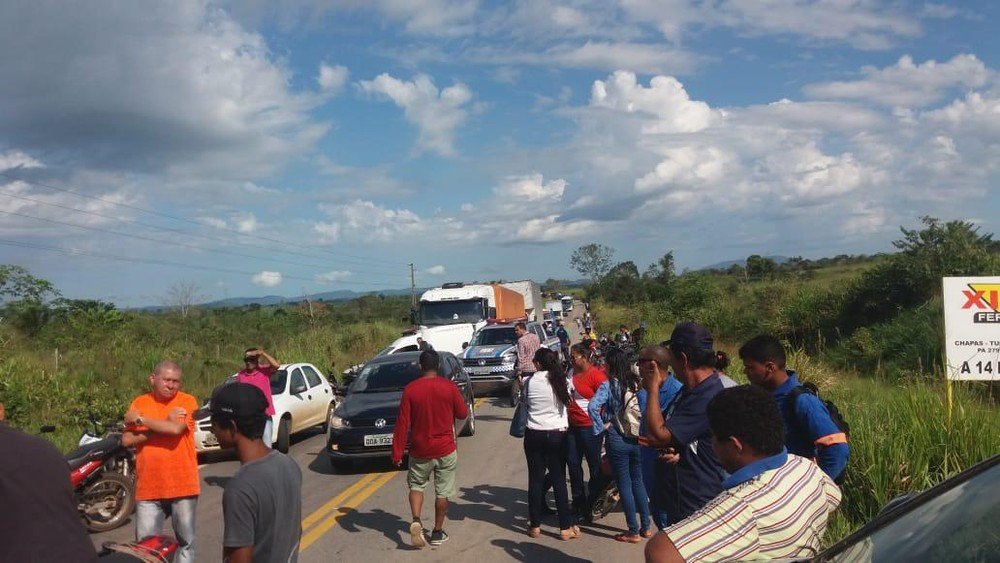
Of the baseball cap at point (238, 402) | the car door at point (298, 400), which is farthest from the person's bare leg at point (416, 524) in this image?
the car door at point (298, 400)

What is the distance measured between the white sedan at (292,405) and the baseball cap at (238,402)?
8.72 meters

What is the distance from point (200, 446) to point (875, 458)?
1017 centimetres

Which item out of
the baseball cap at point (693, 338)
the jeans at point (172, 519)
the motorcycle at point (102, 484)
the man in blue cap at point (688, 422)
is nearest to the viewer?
the man in blue cap at point (688, 422)

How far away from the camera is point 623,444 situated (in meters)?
7.06

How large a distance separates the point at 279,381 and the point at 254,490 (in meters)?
10.9

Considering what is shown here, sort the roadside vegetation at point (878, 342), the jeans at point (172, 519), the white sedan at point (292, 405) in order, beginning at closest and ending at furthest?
the jeans at point (172, 519) < the roadside vegetation at point (878, 342) < the white sedan at point (292, 405)

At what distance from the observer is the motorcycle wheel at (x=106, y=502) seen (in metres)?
8.27

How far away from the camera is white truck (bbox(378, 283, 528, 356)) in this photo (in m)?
24.3

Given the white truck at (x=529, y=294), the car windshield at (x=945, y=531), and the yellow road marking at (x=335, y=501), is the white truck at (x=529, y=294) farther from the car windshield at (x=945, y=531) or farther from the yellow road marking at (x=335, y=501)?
the car windshield at (x=945, y=531)

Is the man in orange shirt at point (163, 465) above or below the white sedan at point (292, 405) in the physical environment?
above

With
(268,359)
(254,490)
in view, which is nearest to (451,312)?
(268,359)

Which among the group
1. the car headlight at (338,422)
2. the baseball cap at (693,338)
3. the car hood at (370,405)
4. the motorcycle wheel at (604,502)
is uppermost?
the baseball cap at (693,338)

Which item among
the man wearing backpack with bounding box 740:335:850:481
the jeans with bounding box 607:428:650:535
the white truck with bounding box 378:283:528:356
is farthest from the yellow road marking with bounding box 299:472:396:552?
the white truck with bounding box 378:283:528:356

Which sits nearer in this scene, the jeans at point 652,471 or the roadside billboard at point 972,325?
the jeans at point 652,471
